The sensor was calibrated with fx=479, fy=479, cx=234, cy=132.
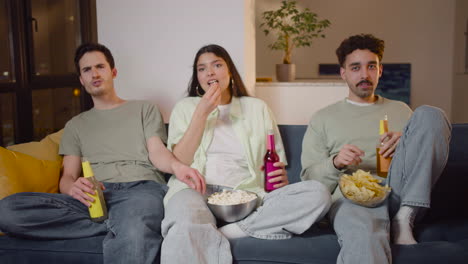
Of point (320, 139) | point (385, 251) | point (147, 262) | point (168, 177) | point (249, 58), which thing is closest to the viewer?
point (385, 251)

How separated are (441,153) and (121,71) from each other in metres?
2.02

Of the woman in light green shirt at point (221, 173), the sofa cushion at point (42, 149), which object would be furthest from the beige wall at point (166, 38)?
the sofa cushion at point (42, 149)

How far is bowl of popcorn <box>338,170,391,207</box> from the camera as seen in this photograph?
1.85 m

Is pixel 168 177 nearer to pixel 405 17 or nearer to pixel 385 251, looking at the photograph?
pixel 385 251

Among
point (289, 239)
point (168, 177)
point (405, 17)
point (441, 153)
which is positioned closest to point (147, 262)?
point (289, 239)

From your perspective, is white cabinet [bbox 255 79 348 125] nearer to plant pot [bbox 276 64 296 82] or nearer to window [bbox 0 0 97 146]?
plant pot [bbox 276 64 296 82]

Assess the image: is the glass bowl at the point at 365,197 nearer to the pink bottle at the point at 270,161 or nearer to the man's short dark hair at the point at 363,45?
the pink bottle at the point at 270,161

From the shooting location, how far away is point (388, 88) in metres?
6.21

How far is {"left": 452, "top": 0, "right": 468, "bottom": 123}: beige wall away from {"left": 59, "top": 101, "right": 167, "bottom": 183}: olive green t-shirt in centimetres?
457

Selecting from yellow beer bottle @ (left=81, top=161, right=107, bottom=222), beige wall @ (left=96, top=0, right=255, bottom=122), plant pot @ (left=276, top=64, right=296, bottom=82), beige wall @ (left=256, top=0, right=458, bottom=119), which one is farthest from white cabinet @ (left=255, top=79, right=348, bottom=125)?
beige wall @ (left=256, top=0, right=458, bottom=119)

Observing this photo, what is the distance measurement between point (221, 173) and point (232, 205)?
0.34 meters

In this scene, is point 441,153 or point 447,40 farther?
point 447,40

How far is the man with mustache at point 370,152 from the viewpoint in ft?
5.75

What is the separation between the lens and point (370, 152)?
2.24 metres
